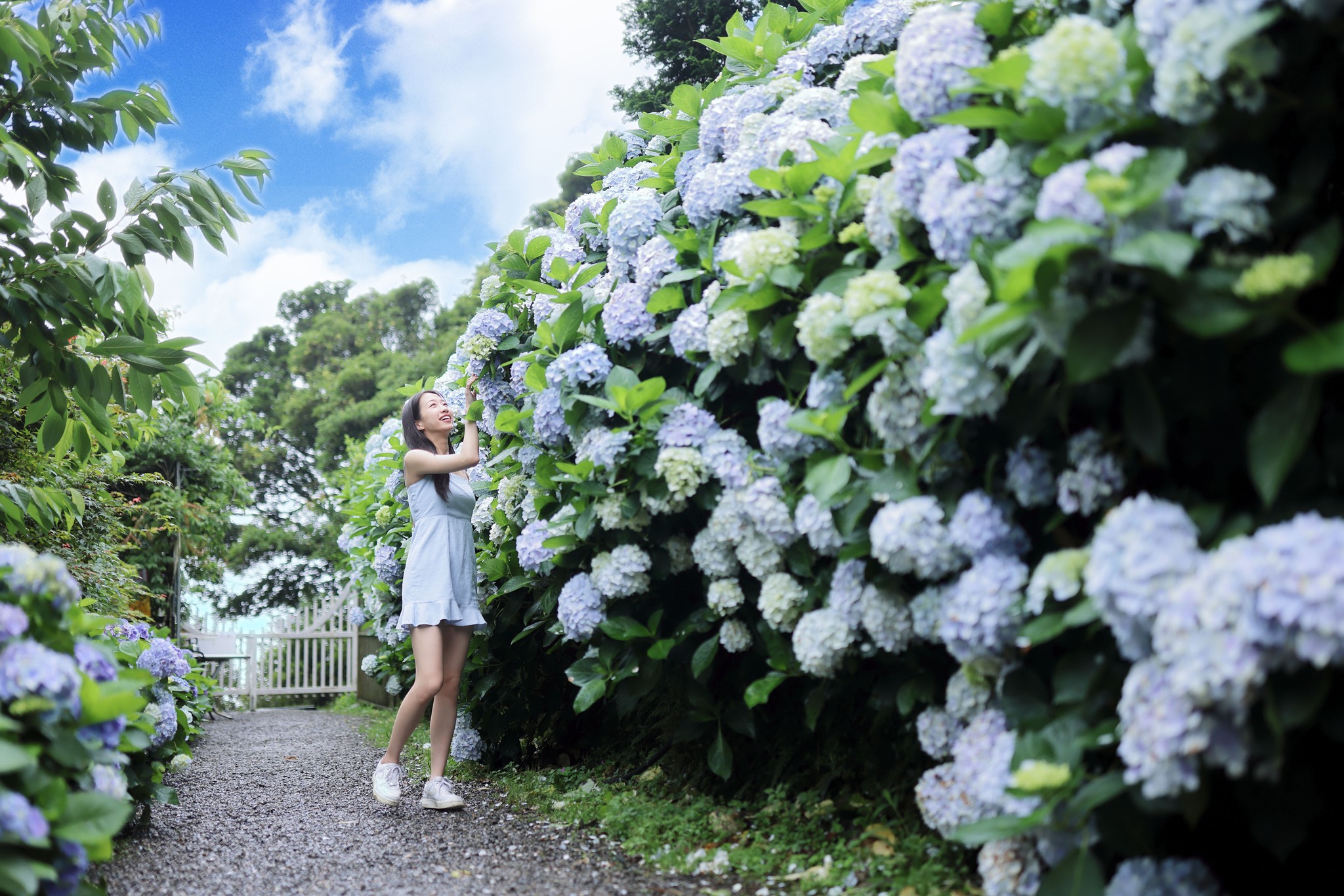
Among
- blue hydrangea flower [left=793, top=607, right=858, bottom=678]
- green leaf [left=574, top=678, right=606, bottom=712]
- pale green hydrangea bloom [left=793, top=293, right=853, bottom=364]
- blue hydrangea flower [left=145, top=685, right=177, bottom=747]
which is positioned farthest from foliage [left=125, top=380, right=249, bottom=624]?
pale green hydrangea bloom [left=793, top=293, right=853, bottom=364]

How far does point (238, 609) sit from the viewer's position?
54.8 feet

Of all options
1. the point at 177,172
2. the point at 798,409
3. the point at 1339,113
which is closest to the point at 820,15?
the point at 798,409

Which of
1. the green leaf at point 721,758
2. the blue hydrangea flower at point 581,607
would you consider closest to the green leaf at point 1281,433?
the green leaf at point 721,758

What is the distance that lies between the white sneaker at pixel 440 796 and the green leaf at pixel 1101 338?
2.84 m

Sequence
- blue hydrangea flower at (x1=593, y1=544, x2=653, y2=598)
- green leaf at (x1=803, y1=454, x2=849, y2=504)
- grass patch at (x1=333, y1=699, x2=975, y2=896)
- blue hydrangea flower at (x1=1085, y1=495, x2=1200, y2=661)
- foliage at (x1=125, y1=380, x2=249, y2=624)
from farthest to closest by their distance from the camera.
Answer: foliage at (x1=125, y1=380, x2=249, y2=624)
blue hydrangea flower at (x1=593, y1=544, x2=653, y2=598)
grass patch at (x1=333, y1=699, x2=975, y2=896)
green leaf at (x1=803, y1=454, x2=849, y2=504)
blue hydrangea flower at (x1=1085, y1=495, x2=1200, y2=661)

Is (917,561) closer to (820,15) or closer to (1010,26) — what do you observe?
(1010,26)

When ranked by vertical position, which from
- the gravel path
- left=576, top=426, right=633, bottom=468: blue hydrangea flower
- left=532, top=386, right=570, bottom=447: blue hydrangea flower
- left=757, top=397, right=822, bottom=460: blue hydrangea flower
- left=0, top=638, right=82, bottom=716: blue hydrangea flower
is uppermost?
left=532, top=386, right=570, bottom=447: blue hydrangea flower

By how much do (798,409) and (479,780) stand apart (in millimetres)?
2570

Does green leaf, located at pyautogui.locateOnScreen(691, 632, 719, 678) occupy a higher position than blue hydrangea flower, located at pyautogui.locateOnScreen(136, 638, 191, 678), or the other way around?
blue hydrangea flower, located at pyautogui.locateOnScreen(136, 638, 191, 678)

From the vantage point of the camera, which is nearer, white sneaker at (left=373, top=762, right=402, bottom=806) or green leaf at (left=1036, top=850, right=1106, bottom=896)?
green leaf at (left=1036, top=850, right=1106, bottom=896)

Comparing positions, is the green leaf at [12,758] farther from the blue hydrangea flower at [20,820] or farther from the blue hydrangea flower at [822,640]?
the blue hydrangea flower at [822,640]

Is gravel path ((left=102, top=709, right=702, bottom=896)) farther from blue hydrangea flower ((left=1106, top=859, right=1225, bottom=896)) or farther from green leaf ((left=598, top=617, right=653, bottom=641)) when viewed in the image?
blue hydrangea flower ((left=1106, top=859, right=1225, bottom=896))

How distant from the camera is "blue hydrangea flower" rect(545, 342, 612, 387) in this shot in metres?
2.63

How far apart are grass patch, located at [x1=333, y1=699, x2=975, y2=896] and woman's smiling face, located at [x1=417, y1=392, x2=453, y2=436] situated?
58.5 inches
